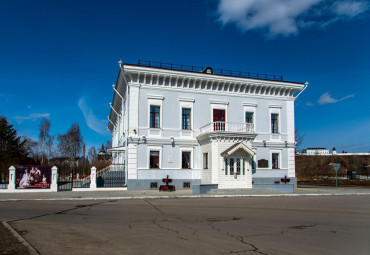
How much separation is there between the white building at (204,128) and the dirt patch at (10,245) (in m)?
17.8

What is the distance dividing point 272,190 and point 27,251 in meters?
21.9

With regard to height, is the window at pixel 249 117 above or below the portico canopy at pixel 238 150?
above

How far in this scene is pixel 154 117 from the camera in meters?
27.0

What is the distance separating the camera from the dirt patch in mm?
6150

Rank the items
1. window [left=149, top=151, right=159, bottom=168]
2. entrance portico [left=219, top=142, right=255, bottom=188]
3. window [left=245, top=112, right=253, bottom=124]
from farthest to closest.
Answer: window [left=245, top=112, right=253, bottom=124] → window [left=149, top=151, right=159, bottom=168] → entrance portico [left=219, top=142, right=255, bottom=188]

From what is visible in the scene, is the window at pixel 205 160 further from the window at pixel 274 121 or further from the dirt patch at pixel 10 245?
the dirt patch at pixel 10 245

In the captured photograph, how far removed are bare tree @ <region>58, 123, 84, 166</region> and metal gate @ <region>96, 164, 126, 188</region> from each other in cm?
3600

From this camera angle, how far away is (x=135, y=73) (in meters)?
25.8

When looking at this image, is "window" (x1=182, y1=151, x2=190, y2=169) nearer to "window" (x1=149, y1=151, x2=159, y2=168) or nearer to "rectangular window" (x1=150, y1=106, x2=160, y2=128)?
"window" (x1=149, y1=151, x2=159, y2=168)

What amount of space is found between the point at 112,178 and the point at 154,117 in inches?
247

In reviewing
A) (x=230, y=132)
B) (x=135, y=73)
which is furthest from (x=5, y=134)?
(x=230, y=132)

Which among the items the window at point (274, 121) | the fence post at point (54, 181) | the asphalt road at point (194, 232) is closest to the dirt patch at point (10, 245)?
the asphalt road at point (194, 232)

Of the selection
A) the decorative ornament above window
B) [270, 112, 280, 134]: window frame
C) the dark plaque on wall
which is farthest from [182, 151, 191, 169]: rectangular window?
[270, 112, 280, 134]: window frame

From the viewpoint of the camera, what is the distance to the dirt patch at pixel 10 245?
6150mm
